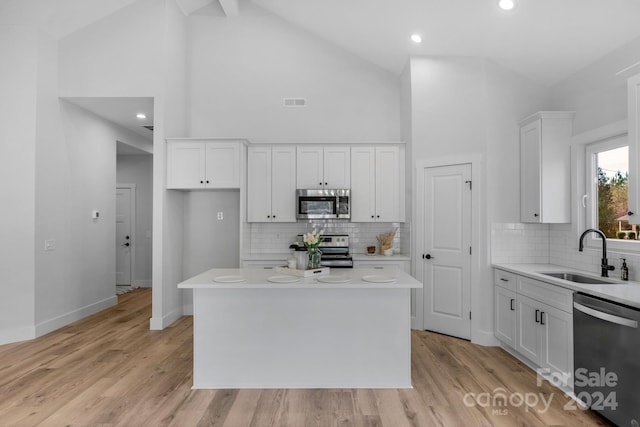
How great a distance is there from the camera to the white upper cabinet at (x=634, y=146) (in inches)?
110

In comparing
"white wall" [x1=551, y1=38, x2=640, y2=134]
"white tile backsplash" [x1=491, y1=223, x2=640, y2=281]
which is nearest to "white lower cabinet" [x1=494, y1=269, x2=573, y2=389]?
"white tile backsplash" [x1=491, y1=223, x2=640, y2=281]

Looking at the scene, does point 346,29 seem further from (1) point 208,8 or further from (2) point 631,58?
(2) point 631,58

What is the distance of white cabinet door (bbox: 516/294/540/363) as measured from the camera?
344 centimetres

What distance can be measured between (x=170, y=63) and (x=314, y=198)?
263 cm

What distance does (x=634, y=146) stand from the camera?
2.83 metres

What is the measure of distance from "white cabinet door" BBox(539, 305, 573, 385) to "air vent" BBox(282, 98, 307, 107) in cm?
404

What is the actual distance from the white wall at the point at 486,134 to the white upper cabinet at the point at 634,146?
1528mm

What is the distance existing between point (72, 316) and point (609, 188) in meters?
6.53

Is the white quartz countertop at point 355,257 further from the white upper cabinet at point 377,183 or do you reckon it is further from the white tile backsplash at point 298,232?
the white upper cabinet at point 377,183

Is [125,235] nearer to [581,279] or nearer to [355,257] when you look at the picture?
[355,257]

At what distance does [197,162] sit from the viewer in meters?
5.05

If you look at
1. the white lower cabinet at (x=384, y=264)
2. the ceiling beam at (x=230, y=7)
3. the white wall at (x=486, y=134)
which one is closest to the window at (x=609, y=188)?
the white wall at (x=486, y=134)

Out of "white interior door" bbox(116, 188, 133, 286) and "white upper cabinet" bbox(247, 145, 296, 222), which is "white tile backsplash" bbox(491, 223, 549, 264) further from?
"white interior door" bbox(116, 188, 133, 286)

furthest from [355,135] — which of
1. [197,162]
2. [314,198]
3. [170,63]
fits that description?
[170,63]
